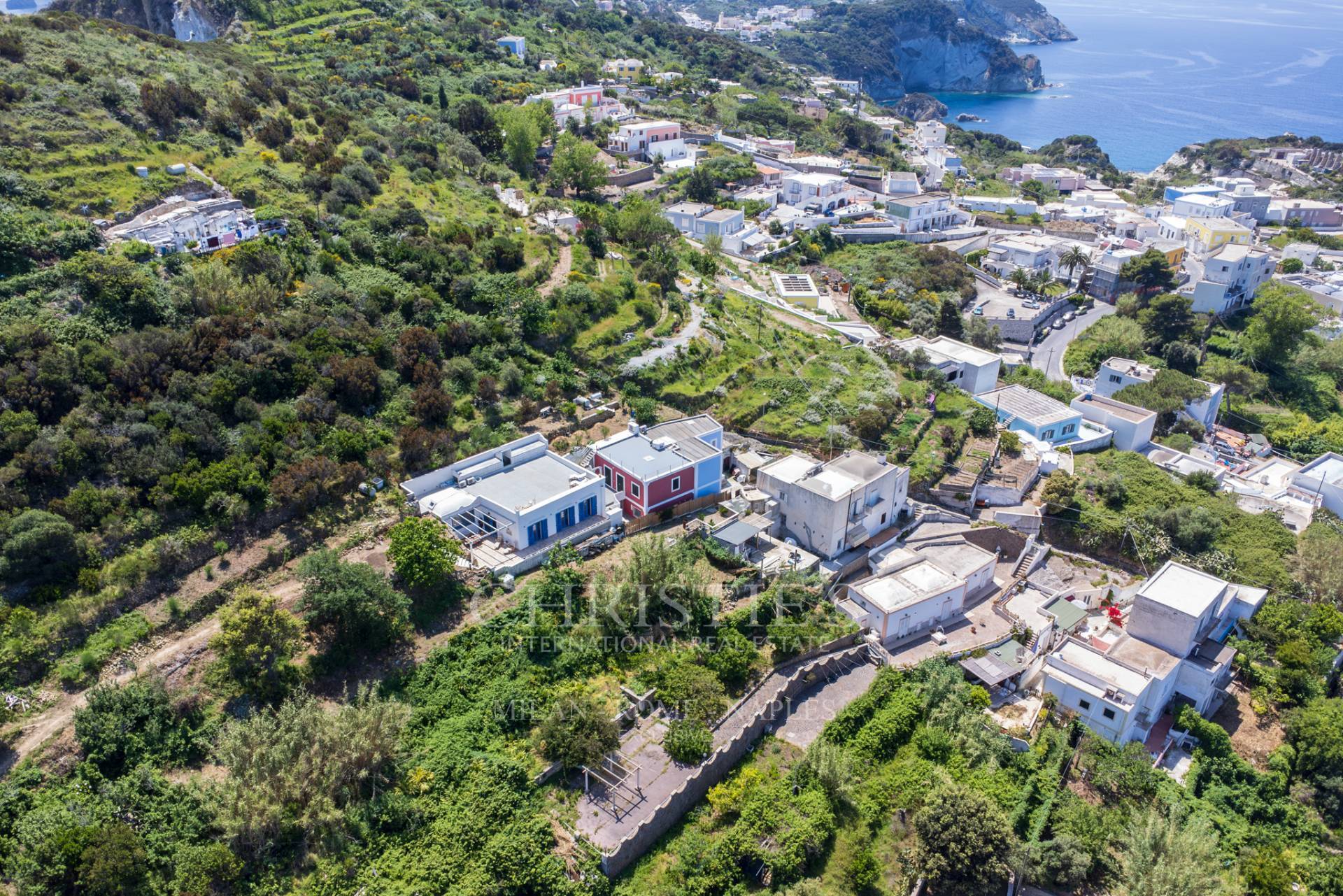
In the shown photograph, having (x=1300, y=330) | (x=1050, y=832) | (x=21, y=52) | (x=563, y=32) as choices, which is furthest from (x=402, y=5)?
(x=1050, y=832)

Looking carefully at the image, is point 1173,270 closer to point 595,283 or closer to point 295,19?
point 595,283

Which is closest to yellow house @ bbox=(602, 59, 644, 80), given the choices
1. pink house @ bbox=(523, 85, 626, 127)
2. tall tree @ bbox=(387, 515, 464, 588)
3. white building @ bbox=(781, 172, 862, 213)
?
pink house @ bbox=(523, 85, 626, 127)

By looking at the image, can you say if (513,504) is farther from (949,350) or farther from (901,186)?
(901,186)

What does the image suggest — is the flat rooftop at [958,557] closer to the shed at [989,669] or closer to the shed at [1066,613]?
the shed at [1066,613]

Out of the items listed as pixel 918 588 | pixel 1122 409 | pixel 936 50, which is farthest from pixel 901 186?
pixel 936 50

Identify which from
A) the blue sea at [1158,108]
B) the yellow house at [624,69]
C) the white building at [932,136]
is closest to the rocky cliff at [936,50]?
the blue sea at [1158,108]
